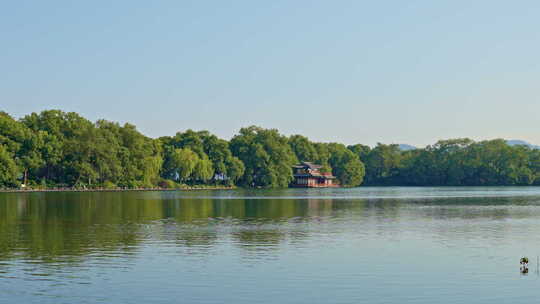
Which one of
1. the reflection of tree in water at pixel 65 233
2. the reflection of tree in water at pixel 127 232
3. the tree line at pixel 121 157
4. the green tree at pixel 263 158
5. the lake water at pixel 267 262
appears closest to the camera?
the lake water at pixel 267 262

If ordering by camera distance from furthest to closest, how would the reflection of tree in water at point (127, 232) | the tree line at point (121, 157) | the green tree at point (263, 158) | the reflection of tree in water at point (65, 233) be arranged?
the green tree at point (263, 158)
the tree line at point (121, 157)
the reflection of tree in water at point (127, 232)
the reflection of tree in water at point (65, 233)

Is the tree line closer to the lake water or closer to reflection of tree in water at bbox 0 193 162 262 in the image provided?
reflection of tree in water at bbox 0 193 162 262

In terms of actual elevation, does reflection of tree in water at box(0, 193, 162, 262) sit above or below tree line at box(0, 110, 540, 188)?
below

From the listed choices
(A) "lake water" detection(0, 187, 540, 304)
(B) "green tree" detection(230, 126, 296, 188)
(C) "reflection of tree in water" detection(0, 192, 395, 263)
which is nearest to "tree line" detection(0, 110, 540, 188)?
(B) "green tree" detection(230, 126, 296, 188)

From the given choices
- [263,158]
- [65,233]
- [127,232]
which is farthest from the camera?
[263,158]

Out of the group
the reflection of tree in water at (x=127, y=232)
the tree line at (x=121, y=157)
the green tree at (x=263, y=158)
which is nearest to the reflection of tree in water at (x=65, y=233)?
the reflection of tree in water at (x=127, y=232)

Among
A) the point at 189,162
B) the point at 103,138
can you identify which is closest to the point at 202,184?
the point at 189,162

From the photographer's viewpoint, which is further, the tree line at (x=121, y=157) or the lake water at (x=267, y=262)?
the tree line at (x=121, y=157)

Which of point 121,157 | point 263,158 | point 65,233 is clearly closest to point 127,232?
point 65,233

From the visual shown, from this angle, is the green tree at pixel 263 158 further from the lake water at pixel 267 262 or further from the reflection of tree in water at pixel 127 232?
the lake water at pixel 267 262

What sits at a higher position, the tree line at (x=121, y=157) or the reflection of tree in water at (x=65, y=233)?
the tree line at (x=121, y=157)

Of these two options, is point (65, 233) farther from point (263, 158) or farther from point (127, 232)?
point (263, 158)

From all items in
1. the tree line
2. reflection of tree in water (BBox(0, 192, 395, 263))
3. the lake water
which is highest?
the tree line

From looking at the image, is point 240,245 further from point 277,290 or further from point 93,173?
point 93,173
